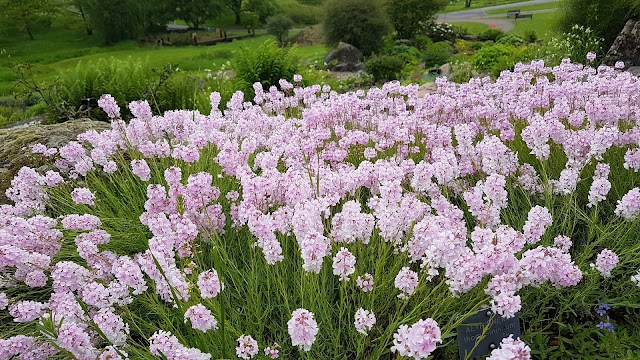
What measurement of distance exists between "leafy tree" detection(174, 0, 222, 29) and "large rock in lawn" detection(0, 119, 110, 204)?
47.0 meters

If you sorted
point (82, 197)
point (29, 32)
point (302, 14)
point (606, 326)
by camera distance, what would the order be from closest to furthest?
point (606, 326) → point (82, 197) → point (29, 32) → point (302, 14)

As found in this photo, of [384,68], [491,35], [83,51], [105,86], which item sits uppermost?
[105,86]

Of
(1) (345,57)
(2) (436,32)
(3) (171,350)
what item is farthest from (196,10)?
(3) (171,350)

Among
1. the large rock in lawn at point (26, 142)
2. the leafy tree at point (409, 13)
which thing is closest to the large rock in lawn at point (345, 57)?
the leafy tree at point (409, 13)

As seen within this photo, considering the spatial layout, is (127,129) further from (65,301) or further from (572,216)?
(572,216)

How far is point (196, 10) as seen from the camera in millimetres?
49688

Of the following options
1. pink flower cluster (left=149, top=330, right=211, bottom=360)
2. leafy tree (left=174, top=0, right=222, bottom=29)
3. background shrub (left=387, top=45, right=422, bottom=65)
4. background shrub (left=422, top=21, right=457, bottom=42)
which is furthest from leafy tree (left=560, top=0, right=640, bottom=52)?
leafy tree (left=174, top=0, right=222, bottom=29)

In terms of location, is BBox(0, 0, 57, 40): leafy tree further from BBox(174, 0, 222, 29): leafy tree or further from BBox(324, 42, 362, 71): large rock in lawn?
BBox(324, 42, 362, 71): large rock in lawn

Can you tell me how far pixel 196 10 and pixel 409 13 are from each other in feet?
98.1

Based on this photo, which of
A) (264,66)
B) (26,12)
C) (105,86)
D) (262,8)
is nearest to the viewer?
(105,86)

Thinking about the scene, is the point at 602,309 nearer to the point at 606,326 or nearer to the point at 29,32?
the point at 606,326

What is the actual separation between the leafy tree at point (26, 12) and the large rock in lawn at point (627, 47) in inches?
1717

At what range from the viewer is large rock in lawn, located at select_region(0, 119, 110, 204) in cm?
529

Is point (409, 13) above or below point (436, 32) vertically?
above
